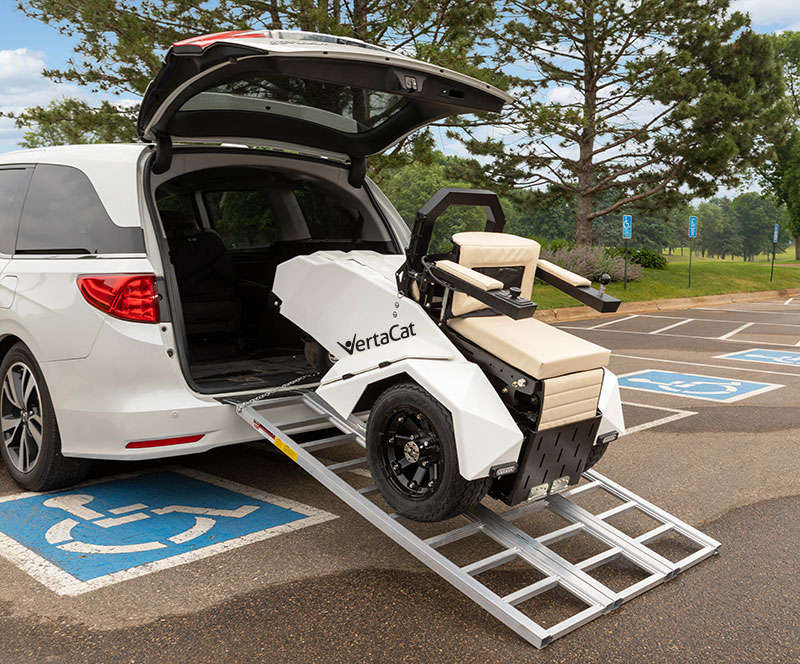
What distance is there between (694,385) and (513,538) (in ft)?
18.3

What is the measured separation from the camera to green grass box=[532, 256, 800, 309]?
18125 millimetres

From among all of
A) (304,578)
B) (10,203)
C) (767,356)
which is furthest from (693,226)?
(304,578)

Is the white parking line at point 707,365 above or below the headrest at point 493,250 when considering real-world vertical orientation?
below

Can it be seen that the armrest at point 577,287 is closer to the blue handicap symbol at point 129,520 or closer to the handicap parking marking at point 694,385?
the blue handicap symbol at point 129,520

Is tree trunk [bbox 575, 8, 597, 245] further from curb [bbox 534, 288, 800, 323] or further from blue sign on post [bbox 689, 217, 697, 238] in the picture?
curb [bbox 534, 288, 800, 323]

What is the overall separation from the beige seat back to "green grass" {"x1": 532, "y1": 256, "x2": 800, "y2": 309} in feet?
42.3

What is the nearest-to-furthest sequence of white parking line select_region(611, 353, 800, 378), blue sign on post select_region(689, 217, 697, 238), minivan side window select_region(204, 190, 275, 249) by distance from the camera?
minivan side window select_region(204, 190, 275, 249) → white parking line select_region(611, 353, 800, 378) → blue sign on post select_region(689, 217, 697, 238)

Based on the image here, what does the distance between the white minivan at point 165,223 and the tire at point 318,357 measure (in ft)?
0.73

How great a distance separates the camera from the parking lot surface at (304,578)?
2.81 metres

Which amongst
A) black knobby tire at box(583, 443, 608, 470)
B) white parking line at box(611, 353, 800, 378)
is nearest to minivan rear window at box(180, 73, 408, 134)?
black knobby tire at box(583, 443, 608, 470)

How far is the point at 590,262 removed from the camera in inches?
866

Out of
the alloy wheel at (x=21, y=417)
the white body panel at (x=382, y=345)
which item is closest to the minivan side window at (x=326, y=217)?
the white body panel at (x=382, y=345)

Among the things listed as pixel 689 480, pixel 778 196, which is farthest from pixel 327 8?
pixel 778 196

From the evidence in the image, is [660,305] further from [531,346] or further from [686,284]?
[531,346]
